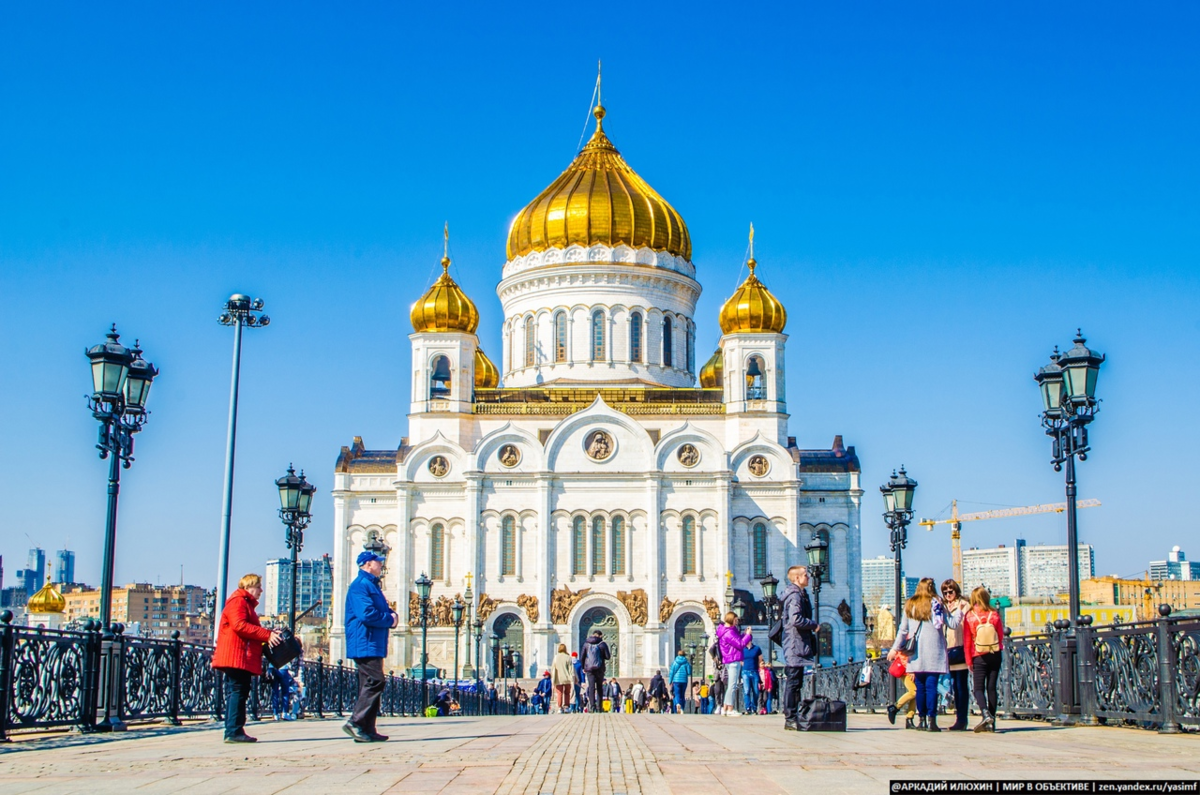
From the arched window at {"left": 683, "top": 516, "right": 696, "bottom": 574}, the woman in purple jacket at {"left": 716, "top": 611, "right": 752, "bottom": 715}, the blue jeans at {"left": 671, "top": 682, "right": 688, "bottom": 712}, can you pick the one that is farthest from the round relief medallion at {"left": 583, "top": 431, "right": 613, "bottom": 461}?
the woman in purple jacket at {"left": 716, "top": 611, "right": 752, "bottom": 715}

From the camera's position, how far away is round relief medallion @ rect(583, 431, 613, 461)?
48.6m

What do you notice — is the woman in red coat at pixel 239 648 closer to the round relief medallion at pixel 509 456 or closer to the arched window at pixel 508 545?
the arched window at pixel 508 545

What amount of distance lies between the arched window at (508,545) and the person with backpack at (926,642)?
119 feet

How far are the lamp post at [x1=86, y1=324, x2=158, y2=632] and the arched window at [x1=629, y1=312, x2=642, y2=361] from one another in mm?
37126

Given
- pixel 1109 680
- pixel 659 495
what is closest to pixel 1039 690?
pixel 1109 680

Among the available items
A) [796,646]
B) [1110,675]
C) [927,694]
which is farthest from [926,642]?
[1110,675]

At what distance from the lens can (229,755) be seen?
9555mm

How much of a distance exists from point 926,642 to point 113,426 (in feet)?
29.6

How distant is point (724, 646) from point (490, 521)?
3038 cm

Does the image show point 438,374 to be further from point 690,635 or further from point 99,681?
point 99,681

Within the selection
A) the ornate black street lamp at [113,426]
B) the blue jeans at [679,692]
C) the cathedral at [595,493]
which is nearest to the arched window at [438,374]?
the cathedral at [595,493]

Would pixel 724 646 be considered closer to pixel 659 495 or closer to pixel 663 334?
pixel 659 495

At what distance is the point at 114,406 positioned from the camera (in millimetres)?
15055

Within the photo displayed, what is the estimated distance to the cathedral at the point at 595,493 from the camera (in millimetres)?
47531
